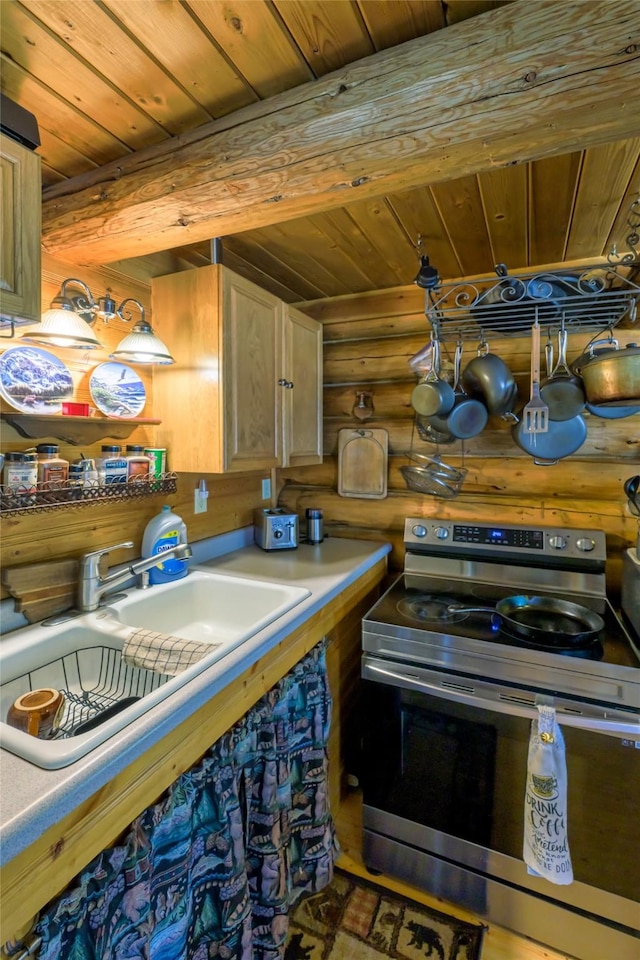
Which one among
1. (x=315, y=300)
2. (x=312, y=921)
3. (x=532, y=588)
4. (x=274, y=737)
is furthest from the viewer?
(x=315, y=300)

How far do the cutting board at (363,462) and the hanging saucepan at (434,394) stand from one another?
1.45 feet

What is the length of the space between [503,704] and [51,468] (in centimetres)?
146

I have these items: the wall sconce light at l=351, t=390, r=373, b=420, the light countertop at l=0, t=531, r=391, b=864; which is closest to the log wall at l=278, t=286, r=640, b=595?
the wall sconce light at l=351, t=390, r=373, b=420

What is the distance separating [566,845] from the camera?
1.19 m

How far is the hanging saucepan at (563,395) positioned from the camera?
152 centimetres

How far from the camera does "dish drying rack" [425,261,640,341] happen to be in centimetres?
136

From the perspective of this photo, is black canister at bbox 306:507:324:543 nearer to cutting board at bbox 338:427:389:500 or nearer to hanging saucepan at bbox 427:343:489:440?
cutting board at bbox 338:427:389:500

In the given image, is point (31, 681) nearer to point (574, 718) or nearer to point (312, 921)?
point (312, 921)

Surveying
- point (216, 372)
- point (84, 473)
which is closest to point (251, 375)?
point (216, 372)

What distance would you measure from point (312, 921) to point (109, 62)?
2367 millimetres

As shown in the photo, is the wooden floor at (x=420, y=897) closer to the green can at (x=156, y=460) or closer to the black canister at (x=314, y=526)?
the black canister at (x=314, y=526)

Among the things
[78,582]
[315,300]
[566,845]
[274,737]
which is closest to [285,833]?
[274,737]

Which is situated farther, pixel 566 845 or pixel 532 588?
pixel 532 588

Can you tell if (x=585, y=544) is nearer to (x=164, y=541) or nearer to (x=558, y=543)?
(x=558, y=543)
